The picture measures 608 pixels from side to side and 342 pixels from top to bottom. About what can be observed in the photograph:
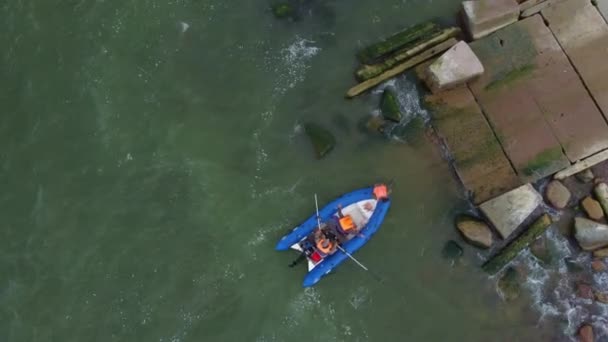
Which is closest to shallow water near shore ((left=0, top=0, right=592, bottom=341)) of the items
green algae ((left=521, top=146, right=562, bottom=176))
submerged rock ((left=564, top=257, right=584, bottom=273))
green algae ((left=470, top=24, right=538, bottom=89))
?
submerged rock ((left=564, top=257, right=584, bottom=273))

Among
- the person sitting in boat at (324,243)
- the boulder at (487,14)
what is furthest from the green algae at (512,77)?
the person sitting in boat at (324,243)

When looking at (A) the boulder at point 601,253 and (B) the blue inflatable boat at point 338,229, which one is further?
(A) the boulder at point 601,253

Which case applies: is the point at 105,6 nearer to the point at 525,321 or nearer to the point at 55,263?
the point at 55,263

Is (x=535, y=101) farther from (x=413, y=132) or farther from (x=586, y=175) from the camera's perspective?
(x=413, y=132)

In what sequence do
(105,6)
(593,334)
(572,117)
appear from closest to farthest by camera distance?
(593,334) → (572,117) → (105,6)

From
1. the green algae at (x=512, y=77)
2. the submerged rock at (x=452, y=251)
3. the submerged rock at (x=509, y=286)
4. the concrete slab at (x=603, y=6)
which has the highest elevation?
the concrete slab at (x=603, y=6)

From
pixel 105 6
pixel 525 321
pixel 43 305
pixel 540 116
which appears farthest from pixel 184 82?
pixel 525 321

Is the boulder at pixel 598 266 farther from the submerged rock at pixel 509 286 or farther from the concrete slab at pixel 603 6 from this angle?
the concrete slab at pixel 603 6
